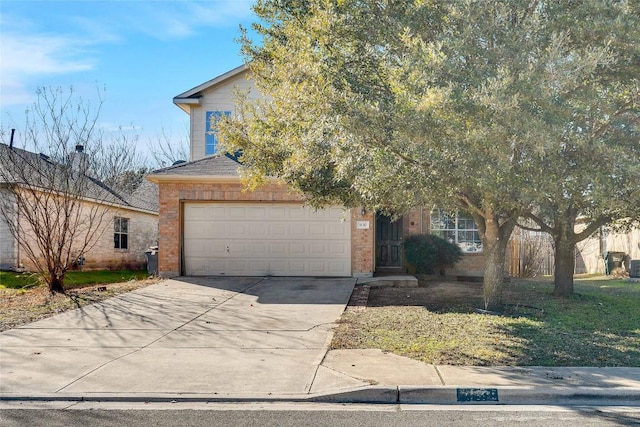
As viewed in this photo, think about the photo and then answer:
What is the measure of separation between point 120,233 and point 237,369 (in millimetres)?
17267

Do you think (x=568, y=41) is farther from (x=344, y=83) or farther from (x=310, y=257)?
(x=310, y=257)

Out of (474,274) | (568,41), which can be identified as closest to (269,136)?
(568,41)

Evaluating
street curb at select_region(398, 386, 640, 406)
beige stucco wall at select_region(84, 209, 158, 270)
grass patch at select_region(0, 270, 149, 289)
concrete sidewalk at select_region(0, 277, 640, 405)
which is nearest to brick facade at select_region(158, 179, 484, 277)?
grass patch at select_region(0, 270, 149, 289)

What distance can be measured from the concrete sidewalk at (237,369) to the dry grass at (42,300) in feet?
1.70

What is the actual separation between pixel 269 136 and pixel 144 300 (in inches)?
189

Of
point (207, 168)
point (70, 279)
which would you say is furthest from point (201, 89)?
point (70, 279)

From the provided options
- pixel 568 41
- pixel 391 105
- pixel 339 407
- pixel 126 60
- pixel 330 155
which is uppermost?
pixel 126 60

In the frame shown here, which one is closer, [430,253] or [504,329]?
[504,329]

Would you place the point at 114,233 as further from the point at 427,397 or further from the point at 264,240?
the point at 427,397

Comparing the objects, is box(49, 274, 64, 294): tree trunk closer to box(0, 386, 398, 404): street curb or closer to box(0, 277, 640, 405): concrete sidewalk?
box(0, 277, 640, 405): concrete sidewalk

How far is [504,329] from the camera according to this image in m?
8.76

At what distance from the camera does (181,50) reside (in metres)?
15.0

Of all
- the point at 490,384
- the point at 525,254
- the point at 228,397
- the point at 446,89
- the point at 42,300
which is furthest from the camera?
the point at 525,254

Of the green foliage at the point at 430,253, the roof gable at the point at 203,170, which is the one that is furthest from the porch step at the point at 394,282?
the roof gable at the point at 203,170
